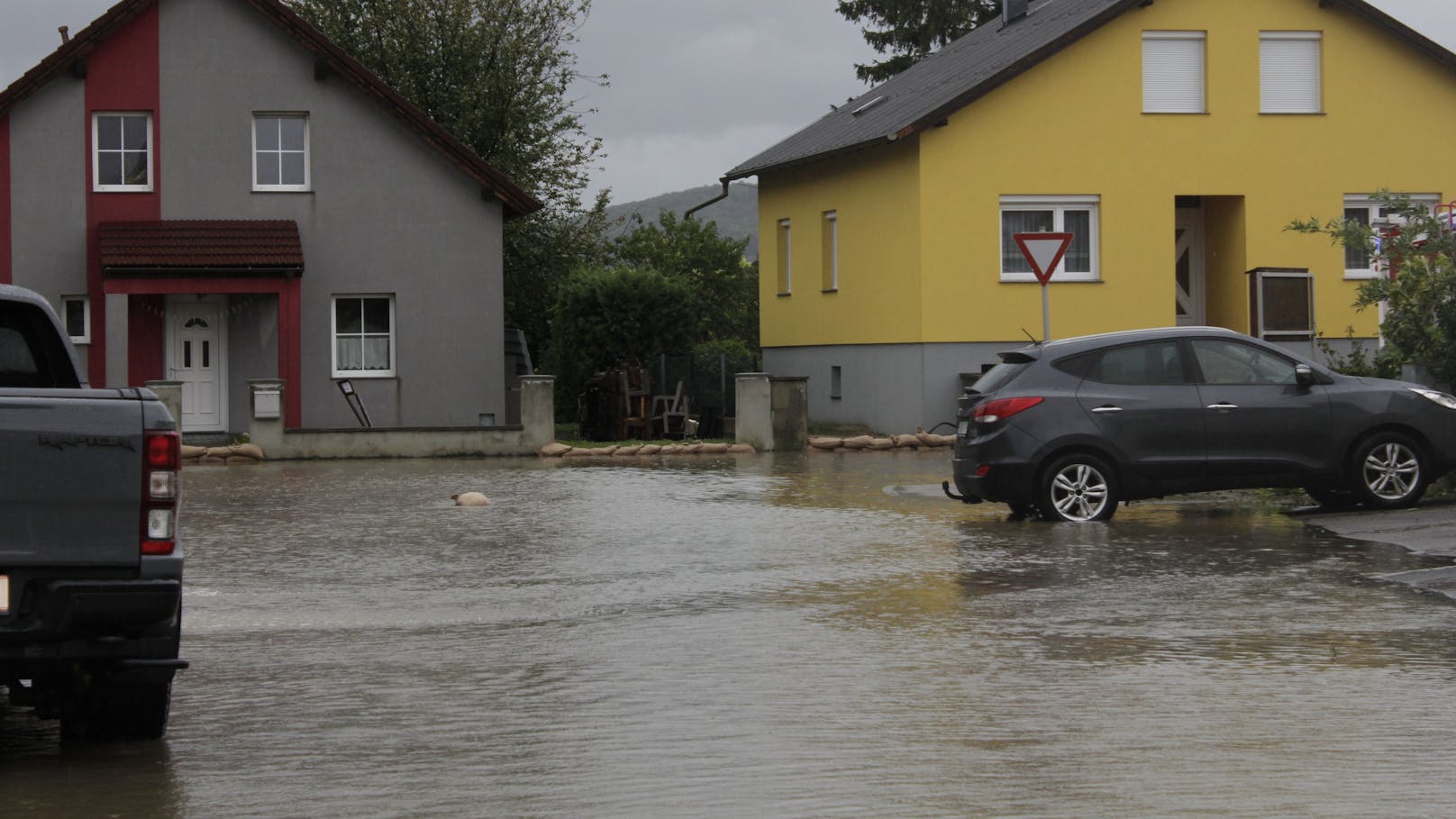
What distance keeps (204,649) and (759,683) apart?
319cm

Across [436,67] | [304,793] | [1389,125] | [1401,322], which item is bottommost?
[304,793]

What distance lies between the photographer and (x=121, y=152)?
107ft

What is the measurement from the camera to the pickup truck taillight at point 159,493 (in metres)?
6.69

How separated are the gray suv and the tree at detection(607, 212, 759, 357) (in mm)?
41634

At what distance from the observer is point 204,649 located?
32.5 ft

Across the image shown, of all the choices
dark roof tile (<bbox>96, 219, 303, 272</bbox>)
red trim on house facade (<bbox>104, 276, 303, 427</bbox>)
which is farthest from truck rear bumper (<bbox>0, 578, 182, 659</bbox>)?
dark roof tile (<bbox>96, 219, 303, 272</bbox>)

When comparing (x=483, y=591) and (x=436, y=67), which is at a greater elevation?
(x=436, y=67)

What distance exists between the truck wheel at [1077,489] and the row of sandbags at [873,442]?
12727 mm

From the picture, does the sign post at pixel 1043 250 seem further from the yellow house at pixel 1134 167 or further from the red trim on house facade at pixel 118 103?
the red trim on house facade at pixel 118 103

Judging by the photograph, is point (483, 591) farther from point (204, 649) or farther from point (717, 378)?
point (717, 378)

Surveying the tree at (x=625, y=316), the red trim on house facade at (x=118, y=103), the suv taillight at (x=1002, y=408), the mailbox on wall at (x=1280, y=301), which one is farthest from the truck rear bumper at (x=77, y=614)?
the red trim on house facade at (x=118, y=103)

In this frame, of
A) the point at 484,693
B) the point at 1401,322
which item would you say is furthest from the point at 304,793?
the point at 1401,322

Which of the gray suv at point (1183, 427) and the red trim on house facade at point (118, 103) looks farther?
the red trim on house facade at point (118, 103)

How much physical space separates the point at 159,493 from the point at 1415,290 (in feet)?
49.9
